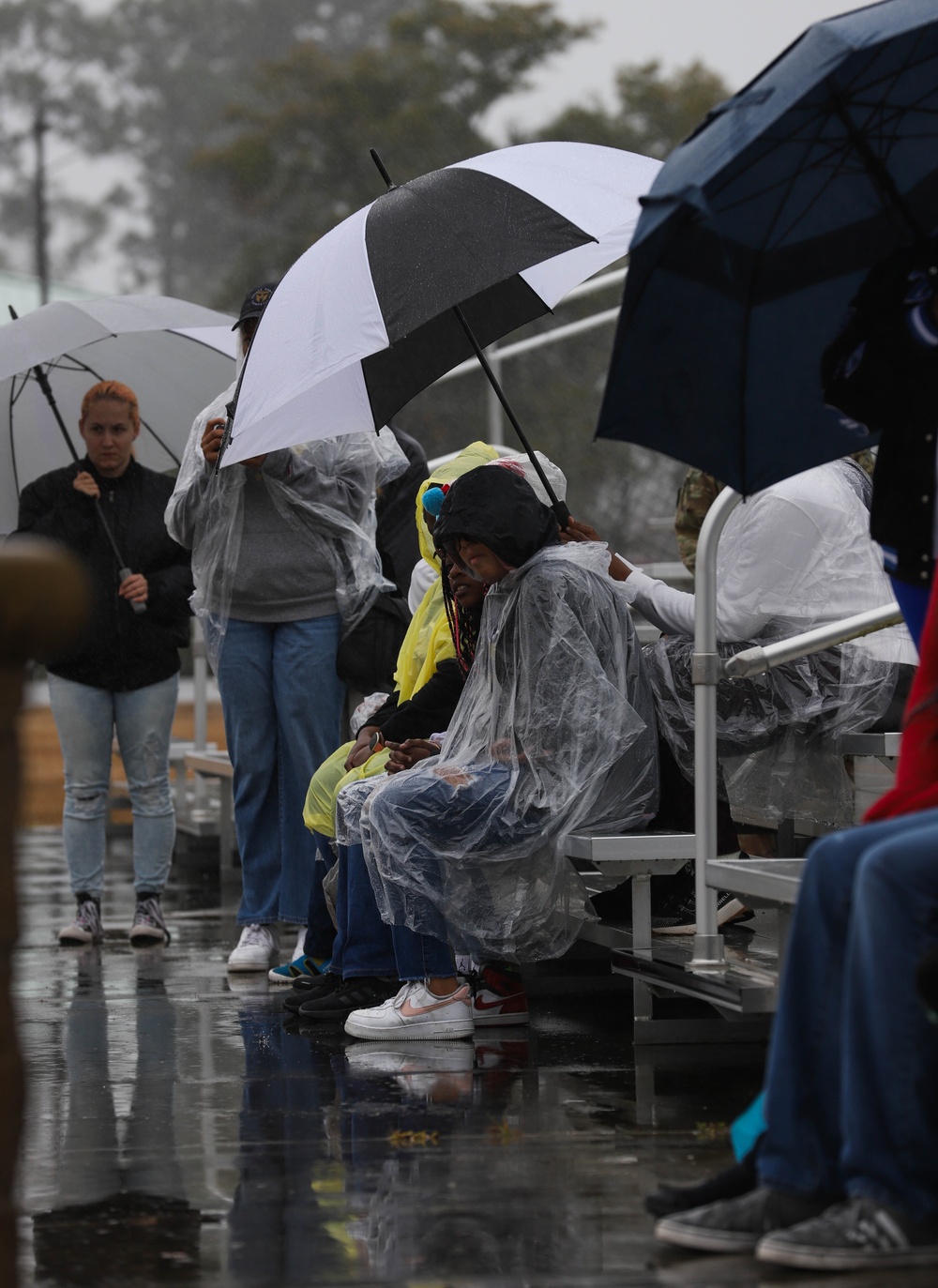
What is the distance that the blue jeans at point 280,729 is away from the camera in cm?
614

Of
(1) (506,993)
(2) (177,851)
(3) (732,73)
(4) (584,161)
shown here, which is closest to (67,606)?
(1) (506,993)

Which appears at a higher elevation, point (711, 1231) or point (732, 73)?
point (732, 73)

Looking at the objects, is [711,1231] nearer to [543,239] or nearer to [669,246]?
[669,246]

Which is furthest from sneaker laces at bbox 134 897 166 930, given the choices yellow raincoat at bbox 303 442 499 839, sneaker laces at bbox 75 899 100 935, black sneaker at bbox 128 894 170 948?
yellow raincoat at bbox 303 442 499 839

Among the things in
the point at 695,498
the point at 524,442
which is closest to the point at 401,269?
the point at 524,442

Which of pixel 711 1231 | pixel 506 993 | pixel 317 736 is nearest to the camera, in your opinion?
pixel 711 1231

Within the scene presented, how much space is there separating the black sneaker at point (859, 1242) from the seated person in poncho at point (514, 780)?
2.05 m

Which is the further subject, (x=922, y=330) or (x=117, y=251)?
(x=117, y=251)

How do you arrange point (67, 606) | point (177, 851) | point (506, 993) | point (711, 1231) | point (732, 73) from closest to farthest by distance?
1. point (67, 606)
2. point (711, 1231)
3. point (506, 993)
4. point (177, 851)
5. point (732, 73)

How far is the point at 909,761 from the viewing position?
3066 millimetres

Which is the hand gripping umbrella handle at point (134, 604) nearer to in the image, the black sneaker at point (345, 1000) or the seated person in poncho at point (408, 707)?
the seated person in poncho at point (408, 707)

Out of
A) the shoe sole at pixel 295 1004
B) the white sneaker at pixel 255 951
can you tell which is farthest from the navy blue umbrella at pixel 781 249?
the white sneaker at pixel 255 951

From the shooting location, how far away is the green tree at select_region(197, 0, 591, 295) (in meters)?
28.4

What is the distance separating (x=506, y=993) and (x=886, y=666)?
4.37 feet
